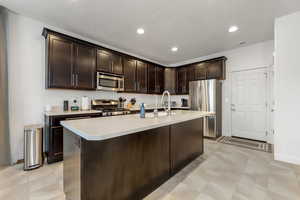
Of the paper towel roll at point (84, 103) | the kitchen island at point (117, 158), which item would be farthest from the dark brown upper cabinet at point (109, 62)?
the kitchen island at point (117, 158)

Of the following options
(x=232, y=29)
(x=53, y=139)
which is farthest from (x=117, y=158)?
(x=232, y=29)

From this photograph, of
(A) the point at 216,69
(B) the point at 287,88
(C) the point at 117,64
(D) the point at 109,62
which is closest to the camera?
(B) the point at 287,88

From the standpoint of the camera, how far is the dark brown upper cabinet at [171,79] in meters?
5.43

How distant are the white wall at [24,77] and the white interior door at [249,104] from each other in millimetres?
5192

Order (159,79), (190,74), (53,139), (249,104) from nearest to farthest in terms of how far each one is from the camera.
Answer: (53,139) < (249,104) < (190,74) < (159,79)

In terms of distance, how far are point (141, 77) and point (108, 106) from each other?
4.85ft

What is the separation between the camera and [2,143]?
2.25 metres

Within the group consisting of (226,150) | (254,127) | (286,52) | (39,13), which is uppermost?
(39,13)

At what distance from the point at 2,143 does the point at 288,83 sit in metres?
5.44

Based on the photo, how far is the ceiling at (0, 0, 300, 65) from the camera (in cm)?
219

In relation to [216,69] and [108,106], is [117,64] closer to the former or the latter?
[108,106]

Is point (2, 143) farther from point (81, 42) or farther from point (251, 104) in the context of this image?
point (251, 104)

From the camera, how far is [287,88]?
252cm

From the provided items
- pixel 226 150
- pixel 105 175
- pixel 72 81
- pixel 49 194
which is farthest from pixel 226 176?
pixel 72 81
